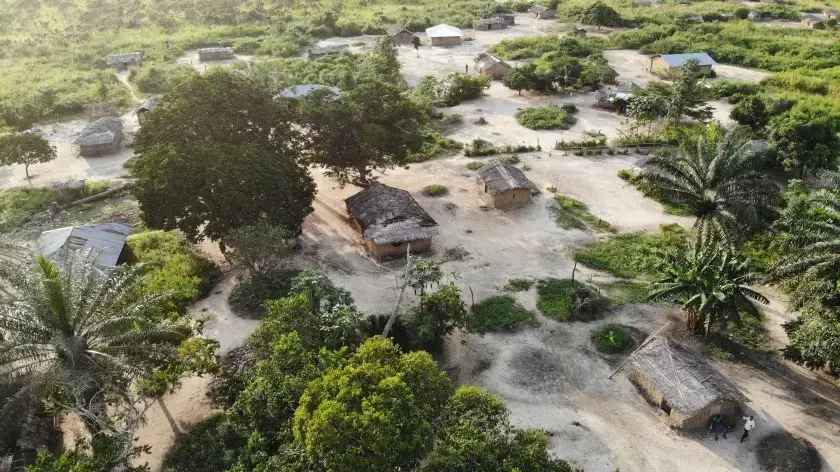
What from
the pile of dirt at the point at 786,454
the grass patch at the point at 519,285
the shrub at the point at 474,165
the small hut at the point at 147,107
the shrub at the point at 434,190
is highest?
the small hut at the point at 147,107

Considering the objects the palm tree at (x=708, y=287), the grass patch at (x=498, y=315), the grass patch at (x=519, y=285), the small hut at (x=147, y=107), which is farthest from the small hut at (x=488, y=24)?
the palm tree at (x=708, y=287)

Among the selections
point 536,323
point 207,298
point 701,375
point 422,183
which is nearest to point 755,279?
point 701,375

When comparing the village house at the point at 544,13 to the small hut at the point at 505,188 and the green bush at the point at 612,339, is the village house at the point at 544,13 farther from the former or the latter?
the green bush at the point at 612,339

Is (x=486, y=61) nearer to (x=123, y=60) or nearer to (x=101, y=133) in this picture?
(x=101, y=133)

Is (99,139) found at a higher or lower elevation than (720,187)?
lower

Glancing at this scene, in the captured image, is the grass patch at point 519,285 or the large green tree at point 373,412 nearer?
the large green tree at point 373,412

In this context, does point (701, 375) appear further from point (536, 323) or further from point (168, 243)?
point (168, 243)

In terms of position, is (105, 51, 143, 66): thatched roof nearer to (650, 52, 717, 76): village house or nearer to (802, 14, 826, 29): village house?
(650, 52, 717, 76): village house

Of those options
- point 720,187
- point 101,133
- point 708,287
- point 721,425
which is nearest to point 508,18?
point 101,133
